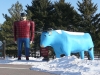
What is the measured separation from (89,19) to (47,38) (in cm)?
1778

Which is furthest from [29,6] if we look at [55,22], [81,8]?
[81,8]

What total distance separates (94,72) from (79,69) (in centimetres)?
101

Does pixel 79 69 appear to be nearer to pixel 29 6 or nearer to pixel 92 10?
pixel 92 10

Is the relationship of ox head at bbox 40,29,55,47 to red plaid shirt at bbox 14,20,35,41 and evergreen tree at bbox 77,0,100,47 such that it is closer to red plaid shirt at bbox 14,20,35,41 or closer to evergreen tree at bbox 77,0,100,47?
red plaid shirt at bbox 14,20,35,41

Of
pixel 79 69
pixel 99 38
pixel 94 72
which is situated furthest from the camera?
pixel 99 38

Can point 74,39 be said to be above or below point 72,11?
below

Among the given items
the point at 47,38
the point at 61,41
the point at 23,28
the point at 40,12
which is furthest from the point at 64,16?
the point at 47,38

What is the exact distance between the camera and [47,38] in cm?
1658

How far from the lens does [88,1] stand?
34.2 meters

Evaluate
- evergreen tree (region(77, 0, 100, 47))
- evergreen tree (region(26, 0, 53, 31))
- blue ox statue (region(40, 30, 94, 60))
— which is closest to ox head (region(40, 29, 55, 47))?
blue ox statue (region(40, 30, 94, 60))

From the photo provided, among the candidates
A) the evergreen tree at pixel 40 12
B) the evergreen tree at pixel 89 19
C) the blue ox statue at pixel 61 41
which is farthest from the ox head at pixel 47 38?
the evergreen tree at pixel 40 12

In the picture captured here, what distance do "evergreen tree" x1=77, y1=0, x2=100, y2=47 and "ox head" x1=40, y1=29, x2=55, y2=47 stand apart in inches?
630

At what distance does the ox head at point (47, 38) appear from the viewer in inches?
645

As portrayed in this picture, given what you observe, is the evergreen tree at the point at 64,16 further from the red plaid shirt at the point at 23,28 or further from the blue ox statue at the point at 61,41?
the red plaid shirt at the point at 23,28
